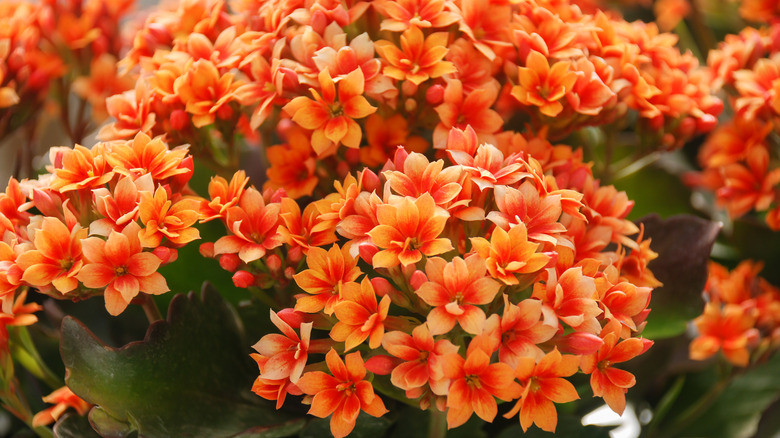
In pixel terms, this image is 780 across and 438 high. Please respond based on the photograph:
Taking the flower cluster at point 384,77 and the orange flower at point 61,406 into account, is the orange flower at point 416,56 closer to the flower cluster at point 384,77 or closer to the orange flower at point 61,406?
the flower cluster at point 384,77

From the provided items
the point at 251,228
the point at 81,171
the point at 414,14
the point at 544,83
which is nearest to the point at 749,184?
the point at 544,83

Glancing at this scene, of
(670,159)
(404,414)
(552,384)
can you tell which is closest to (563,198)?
(552,384)

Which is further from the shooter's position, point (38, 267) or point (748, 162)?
point (748, 162)

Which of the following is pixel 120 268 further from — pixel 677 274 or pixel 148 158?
pixel 677 274

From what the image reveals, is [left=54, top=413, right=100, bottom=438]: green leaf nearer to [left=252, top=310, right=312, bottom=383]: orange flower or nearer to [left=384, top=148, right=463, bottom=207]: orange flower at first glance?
[left=252, top=310, right=312, bottom=383]: orange flower

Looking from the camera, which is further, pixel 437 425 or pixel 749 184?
pixel 749 184

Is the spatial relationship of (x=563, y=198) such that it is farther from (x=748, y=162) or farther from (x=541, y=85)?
(x=748, y=162)

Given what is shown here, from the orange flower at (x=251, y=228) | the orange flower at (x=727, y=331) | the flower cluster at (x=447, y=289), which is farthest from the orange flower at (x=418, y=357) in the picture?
the orange flower at (x=727, y=331)
